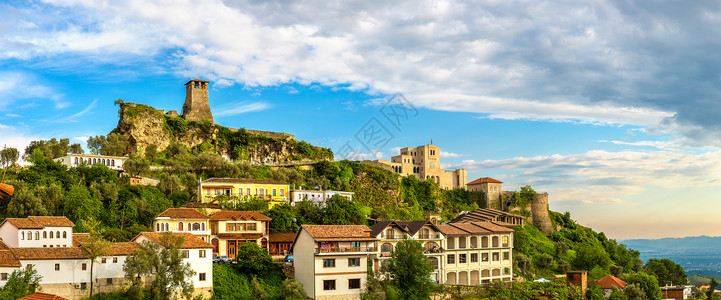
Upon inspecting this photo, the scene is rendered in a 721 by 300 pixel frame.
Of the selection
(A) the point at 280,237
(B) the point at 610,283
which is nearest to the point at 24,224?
(A) the point at 280,237

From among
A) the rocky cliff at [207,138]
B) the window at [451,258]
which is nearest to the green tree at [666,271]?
the window at [451,258]

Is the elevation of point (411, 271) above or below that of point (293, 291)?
above

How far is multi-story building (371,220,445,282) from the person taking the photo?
53.9m

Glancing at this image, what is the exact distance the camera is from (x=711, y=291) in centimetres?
6756

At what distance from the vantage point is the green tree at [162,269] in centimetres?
3841

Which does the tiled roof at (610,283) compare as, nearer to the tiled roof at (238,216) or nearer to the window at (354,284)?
the window at (354,284)

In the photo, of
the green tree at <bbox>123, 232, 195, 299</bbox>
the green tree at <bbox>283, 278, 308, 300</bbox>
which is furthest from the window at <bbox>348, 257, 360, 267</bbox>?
the green tree at <bbox>123, 232, 195, 299</bbox>

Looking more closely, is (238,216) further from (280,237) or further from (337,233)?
(337,233)

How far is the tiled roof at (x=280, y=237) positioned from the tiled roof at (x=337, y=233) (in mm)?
8086

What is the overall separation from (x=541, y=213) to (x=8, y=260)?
78992mm

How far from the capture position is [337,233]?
47.1 m

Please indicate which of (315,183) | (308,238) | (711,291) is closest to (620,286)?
(711,291)

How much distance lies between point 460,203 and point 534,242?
70.5ft

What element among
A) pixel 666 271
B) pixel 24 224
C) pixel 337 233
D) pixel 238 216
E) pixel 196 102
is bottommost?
pixel 666 271
